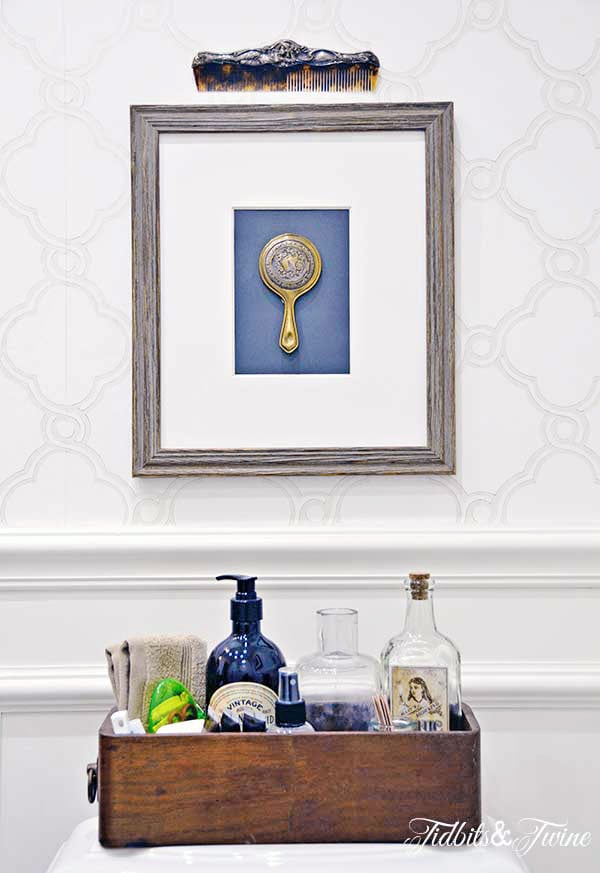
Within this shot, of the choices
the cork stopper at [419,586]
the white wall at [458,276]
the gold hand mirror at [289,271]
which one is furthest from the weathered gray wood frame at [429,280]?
the cork stopper at [419,586]

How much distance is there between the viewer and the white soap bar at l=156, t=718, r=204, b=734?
92 centimetres

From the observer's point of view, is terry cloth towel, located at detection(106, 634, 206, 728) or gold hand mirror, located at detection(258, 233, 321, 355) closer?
terry cloth towel, located at detection(106, 634, 206, 728)

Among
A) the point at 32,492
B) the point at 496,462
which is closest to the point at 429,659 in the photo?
the point at 496,462

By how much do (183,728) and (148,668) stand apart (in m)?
0.08

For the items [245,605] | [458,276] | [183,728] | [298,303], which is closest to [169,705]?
[183,728]

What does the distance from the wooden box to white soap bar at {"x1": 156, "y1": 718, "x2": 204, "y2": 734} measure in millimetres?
17

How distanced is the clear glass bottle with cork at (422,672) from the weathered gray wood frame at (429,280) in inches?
10.4

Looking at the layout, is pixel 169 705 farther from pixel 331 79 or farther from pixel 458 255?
pixel 331 79

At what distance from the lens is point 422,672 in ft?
3.08

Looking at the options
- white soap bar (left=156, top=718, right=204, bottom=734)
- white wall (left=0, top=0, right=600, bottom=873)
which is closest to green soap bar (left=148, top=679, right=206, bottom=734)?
white soap bar (left=156, top=718, right=204, bottom=734)

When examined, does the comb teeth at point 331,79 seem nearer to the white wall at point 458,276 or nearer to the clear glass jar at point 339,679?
the white wall at point 458,276

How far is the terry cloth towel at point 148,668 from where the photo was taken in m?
0.98

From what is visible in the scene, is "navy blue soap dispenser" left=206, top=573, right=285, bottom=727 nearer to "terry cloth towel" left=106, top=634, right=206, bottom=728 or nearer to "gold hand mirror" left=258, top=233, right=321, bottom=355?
"terry cloth towel" left=106, top=634, right=206, bottom=728

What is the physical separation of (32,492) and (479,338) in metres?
0.64
